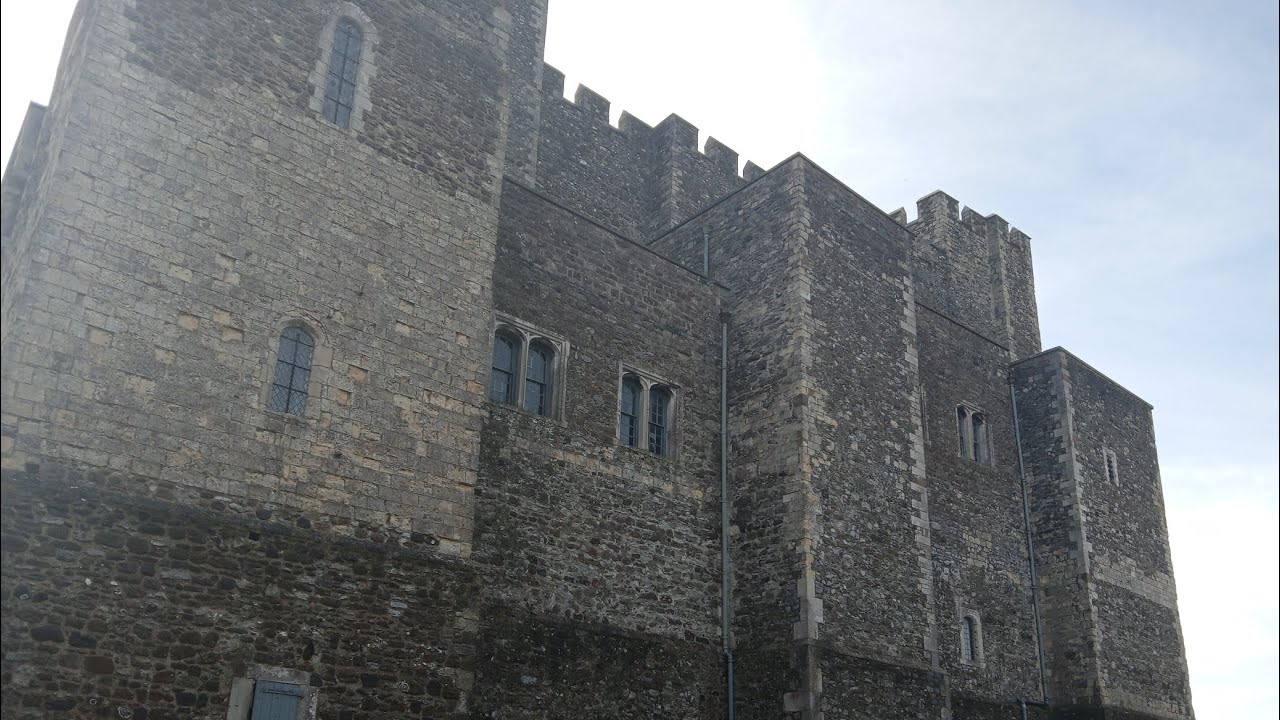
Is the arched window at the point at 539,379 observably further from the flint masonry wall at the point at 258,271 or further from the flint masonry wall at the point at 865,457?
the flint masonry wall at the point at 865,457

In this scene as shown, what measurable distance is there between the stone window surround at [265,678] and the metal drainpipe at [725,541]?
702cm

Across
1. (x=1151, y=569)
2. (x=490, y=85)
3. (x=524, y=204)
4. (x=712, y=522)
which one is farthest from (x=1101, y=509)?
(x=490, y=85)

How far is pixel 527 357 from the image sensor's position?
51.5 ft

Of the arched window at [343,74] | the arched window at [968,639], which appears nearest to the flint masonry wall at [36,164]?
the arched window at [343,74]

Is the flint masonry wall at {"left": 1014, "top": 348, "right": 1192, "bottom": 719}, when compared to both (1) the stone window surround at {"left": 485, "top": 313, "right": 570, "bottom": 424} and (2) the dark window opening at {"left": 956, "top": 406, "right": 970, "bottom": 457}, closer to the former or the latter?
(2) the dark window opening at {"left": 956, "top": 406, "right": 970, "bottom": 457}

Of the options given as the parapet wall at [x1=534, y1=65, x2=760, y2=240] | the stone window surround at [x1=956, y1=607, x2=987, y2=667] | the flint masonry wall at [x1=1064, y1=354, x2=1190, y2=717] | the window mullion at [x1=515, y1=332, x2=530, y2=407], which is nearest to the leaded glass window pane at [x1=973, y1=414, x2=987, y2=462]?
the flint masonry wall at [x1=1064, y1=354, x2=1190, y2=717]

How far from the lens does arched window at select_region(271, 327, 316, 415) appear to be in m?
11.7

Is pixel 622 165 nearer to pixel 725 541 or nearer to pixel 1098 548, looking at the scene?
pixel 725 541

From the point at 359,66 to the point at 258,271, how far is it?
10.6 ft

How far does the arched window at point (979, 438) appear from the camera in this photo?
22234 mm

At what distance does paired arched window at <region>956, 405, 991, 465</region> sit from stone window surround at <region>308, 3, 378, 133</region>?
1338 centimetres

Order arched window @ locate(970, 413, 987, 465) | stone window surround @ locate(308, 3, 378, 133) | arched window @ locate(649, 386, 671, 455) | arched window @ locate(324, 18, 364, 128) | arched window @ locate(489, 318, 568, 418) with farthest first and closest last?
arched window @ locate(970, 413, 987, 465), arched window @ locate(649, 386, 671, 455), arched window @ locate(489, 318, 568, 418), arched window @ locate(324, 18, 364, 128), stone window surround @ locate(308, 3, 378, 133)

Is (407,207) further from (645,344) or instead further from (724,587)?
(724,587)

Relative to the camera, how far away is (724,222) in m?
19.9
